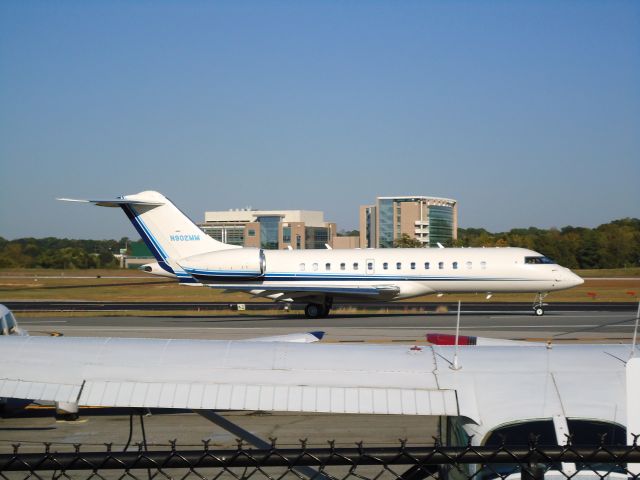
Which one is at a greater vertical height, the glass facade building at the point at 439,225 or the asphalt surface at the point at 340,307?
the glass facade building at the point at 439,225

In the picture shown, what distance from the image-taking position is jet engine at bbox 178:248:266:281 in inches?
1208

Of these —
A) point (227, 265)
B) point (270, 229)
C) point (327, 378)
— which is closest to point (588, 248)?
point (270, 229)

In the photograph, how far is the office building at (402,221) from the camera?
98.2 metres

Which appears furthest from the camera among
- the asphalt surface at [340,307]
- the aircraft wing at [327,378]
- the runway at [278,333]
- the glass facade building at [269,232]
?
the glass facade building at [269,232]

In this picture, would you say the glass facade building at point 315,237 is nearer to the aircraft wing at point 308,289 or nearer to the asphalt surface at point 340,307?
the asphalt surface at point 340,307

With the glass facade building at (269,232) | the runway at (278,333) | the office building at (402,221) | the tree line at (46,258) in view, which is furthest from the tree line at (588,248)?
the tree line at (46,258)

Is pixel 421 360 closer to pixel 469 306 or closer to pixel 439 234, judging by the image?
pixel 469 306

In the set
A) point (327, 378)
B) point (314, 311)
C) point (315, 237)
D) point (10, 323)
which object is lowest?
Answer: point (314, 311)

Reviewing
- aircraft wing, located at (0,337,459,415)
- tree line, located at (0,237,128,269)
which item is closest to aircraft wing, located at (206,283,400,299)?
aircraft wing, located at (0,337,459,415)

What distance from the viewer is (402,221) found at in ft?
326

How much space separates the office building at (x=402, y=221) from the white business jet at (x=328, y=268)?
2490 inches

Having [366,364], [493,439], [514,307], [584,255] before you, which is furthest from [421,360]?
[584,255]

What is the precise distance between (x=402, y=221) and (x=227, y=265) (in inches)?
2767

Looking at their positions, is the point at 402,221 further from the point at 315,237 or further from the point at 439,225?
the point at 315,237
